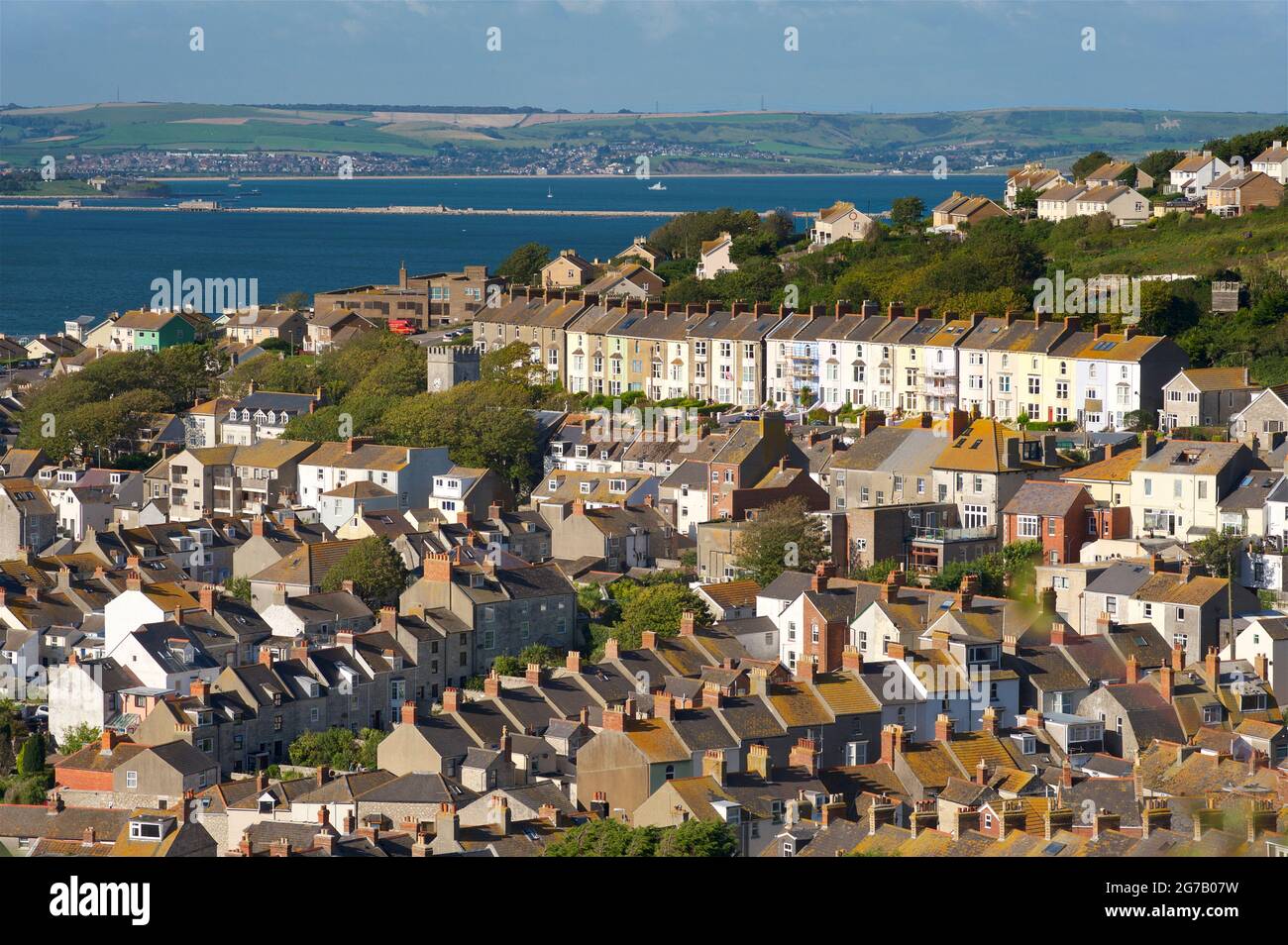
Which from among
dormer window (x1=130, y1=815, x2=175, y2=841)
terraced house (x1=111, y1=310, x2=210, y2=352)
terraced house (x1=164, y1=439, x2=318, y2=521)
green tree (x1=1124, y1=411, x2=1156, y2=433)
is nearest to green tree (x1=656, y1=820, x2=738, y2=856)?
dormer window (x1=130, y1=815, x2=175, y2=841)

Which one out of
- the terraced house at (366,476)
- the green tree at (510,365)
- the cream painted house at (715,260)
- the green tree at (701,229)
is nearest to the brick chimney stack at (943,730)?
the terraced house at (366,476)

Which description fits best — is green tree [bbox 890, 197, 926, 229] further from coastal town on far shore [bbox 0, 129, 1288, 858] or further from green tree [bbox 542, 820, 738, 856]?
green tree [bbox 542, 820, 738, 856]

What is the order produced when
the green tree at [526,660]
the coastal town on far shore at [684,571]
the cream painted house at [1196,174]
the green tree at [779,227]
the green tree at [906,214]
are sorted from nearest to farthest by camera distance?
the coastal town on far shore at [684,571]
the green tree at [526,660]
the cream painted house at [1196,174]
the green tree at [906,214]
the green tree at [779,227]

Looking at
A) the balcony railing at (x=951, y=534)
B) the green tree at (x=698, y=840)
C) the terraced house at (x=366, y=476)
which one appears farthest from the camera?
the terraced house at (x=366, y=476)

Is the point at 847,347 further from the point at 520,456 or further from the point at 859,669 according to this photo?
the point at 859,669

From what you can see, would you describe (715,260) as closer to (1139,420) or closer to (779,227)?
(779,227)

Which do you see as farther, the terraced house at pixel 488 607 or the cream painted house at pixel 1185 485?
the cream painted house at pixel 1185 485

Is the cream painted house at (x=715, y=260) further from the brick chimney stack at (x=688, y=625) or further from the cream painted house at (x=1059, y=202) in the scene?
the brick chimney stack at (x=688, y=625)
